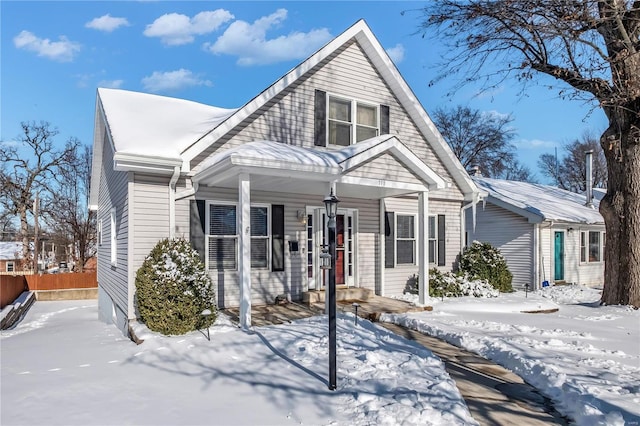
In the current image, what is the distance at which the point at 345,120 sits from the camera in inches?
419

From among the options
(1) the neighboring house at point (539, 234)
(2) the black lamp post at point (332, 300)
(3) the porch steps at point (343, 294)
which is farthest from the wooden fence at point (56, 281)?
(2) the black lamp post at point (332, 300)

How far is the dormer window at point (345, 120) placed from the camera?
10141mm

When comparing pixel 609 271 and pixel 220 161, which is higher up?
pixel 220 161

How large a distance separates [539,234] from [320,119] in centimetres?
953

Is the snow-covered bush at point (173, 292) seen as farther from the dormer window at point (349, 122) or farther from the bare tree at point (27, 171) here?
the bare tree at point (27, 171)

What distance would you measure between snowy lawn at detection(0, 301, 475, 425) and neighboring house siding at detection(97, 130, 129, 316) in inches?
71.6

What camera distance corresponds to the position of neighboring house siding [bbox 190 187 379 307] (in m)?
8.72

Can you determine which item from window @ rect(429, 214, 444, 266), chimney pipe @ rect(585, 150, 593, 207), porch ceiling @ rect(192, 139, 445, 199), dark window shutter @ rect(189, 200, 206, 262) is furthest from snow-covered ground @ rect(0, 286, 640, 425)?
chimney pipe @ rect(585, 150, 593, 207)

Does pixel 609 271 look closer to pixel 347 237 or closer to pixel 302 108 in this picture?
pixel 347 237

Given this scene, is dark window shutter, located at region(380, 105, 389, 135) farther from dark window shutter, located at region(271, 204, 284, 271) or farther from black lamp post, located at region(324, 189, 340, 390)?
black lamp post, located at region(324, 189, 340, 390)

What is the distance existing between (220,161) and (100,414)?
400cm

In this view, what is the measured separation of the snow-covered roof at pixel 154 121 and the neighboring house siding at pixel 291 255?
1.12 m

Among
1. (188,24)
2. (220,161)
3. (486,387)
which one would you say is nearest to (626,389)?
(486,387)

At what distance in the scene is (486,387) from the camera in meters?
4.88
